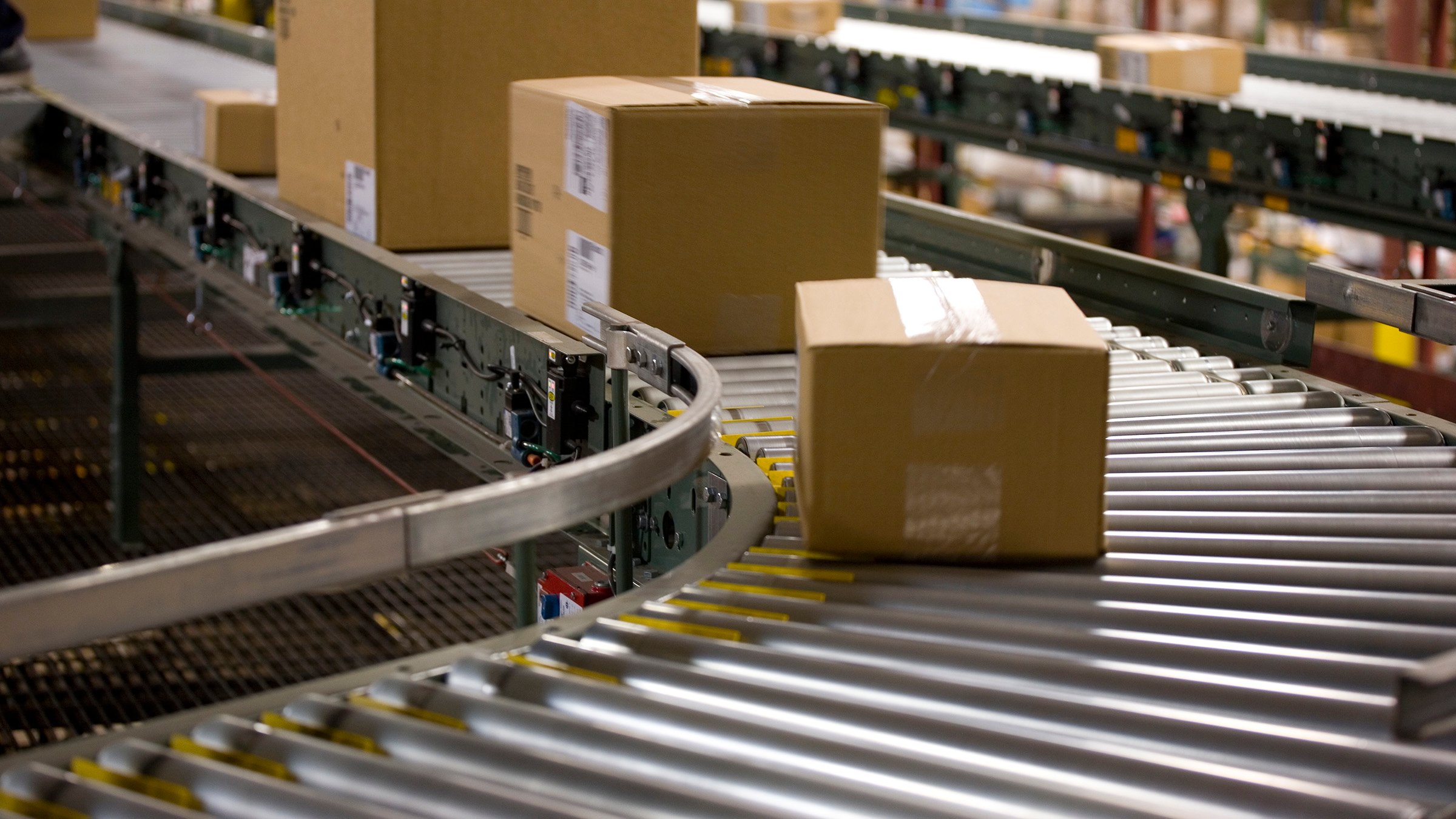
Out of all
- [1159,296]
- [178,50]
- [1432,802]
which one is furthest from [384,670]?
[178,50]

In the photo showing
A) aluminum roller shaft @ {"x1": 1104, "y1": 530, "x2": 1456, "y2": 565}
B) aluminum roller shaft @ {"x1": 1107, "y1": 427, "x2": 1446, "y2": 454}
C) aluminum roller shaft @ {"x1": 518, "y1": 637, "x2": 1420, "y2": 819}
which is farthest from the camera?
aluminum roller shaft @ {"x1": 1107, "y1": 427, "x2": 1446, "y2": 454}

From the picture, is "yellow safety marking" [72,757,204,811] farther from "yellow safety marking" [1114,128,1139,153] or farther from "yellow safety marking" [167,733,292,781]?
"yellow safety marking" [1114,128,1139,153]

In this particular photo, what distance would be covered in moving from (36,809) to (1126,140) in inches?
221

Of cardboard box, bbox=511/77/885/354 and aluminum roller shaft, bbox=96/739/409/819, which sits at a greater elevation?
cardboard box, bbox=511/77/885/354

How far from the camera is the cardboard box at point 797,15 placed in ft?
29.8

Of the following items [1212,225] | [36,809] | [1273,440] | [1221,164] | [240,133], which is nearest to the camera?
[36,809]

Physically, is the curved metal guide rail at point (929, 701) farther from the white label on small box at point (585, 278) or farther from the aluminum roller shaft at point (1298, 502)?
the white label on small box at point (585, 278)

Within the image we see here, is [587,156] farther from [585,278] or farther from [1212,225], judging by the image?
[1212,225]

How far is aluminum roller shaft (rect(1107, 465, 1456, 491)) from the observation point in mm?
2100

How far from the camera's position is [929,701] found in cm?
146

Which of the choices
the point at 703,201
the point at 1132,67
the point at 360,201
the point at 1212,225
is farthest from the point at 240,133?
the point at 1132,67

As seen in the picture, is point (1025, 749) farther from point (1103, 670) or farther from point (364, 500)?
point (364, 500)

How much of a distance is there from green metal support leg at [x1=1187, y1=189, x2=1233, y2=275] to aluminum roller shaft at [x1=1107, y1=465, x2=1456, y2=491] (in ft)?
12.5

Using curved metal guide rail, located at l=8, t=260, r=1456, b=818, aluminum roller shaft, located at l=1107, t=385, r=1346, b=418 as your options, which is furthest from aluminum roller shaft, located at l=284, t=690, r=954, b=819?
aluminum roller shaft, located at l=1107, t=385, r=1346, b=418
